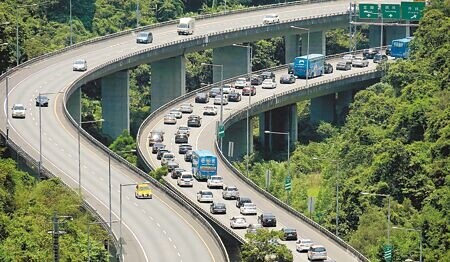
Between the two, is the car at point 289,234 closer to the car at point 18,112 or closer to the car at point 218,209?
the car at point 218,209

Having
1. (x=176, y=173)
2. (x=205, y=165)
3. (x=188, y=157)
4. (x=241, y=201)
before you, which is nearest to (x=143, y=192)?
(x=241, y=201)

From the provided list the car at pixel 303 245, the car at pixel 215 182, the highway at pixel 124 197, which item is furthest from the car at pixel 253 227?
the car at pixel 215 182

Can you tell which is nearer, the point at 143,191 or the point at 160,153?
the point at 143,191

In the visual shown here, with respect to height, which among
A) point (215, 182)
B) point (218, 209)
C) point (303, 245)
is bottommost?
point (303, 245)

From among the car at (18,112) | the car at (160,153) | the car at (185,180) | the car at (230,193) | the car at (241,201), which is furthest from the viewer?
the car at (18,112)

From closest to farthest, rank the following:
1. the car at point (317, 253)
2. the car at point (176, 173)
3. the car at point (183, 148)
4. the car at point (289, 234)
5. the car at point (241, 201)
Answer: the car at point (317, 253) < the car at point (289, 234) < the car at point (241, 201) < the car at point (176, 173) < the car at point (183, 148)

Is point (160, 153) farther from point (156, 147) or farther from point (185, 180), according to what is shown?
point (185, 180)

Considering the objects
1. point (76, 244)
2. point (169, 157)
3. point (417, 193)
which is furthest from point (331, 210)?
point (76, 244)

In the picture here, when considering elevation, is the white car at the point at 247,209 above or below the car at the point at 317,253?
above

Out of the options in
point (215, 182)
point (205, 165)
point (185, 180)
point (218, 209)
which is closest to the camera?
point (218, 209)

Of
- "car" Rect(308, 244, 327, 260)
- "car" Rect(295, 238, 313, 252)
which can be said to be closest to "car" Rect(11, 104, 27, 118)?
"car" Rect(295, 238, 313, 252)
